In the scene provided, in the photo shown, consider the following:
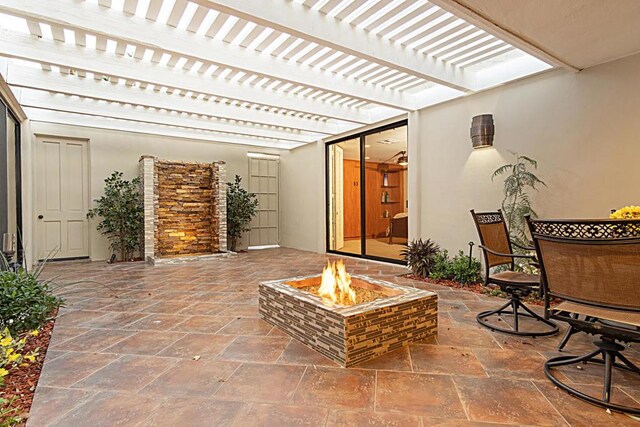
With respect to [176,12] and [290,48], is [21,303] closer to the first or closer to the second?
[176,12]

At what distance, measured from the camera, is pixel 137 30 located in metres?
3.12

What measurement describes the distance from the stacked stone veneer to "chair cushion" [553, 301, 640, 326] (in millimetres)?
6503

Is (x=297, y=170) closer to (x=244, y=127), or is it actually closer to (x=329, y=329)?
(x=244, y=127)

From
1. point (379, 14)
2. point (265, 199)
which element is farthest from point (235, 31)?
point (265, 199)

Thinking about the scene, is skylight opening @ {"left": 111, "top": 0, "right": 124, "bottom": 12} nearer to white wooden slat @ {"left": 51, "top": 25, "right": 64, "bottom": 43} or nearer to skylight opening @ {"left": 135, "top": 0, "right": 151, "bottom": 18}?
skylight opening @ {"left": 135, "top": 0, "right": 151, "bottom": 18}

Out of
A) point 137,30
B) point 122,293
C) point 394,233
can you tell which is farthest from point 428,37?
point 394,233

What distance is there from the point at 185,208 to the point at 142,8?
4.92 m

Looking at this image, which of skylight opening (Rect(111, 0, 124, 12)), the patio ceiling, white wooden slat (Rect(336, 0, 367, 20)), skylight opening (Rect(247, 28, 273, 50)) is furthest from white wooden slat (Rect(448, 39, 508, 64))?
skylight opening (Rect(111, 0, 124, 12))

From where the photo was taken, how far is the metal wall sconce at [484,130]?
14.4 feet

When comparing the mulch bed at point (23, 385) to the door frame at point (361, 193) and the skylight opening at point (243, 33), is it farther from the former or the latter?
the door frame at point (361, 193)

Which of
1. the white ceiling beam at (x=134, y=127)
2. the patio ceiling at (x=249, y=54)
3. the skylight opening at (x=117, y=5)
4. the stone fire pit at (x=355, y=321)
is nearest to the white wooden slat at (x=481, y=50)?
the patio ceiling at (x=249, y=54)

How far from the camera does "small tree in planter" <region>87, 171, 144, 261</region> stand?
6504 mm

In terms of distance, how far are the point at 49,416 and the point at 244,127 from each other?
6187 mm

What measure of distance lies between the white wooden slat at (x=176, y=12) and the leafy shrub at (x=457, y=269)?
4165 millimetres
